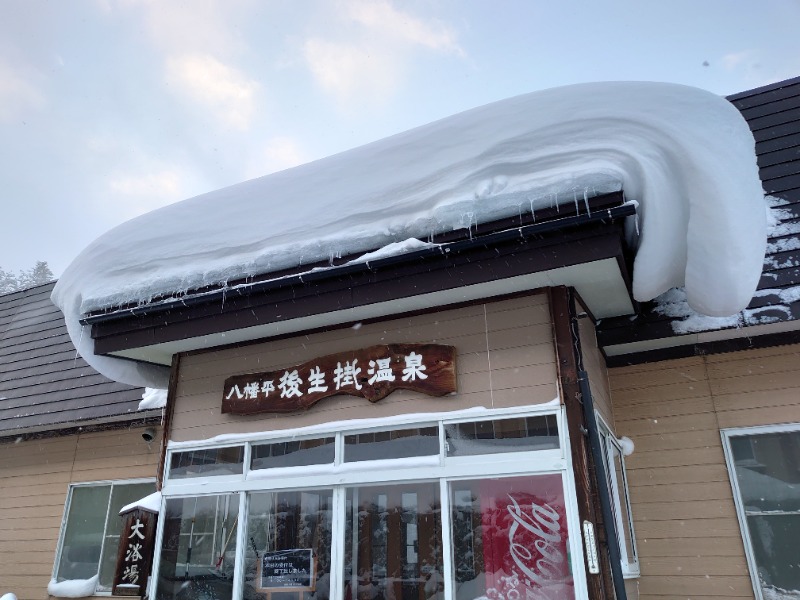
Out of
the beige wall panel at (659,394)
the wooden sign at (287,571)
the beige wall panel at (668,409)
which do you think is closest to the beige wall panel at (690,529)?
the beige wall panel at (668,409)

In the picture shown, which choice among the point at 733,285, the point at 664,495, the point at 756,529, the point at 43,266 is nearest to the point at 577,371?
the point at 733,285

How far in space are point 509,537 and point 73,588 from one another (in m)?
5.79

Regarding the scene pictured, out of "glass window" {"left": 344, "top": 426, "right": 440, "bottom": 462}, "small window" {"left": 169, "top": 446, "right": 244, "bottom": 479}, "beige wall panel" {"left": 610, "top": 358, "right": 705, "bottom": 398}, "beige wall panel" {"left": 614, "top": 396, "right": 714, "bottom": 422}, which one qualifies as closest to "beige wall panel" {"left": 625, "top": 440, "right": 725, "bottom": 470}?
"beige wall panel" {"left": 614, "top": 396, "right": 714, "bottom": 422}

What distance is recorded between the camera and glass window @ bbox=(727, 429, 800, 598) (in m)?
4.25

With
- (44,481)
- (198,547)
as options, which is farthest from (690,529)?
(44,481)

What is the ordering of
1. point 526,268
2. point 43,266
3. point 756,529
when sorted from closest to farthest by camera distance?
point 526,268 < point 756,529 < point 43,266

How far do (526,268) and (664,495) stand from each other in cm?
235

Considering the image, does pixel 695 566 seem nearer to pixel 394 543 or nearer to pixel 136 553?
pixel 394 543

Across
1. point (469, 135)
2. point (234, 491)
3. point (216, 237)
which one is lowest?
point (234, 491)

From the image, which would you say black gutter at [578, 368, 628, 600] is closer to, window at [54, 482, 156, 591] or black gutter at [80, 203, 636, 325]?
black gutter at [80, 203, 636, 325]

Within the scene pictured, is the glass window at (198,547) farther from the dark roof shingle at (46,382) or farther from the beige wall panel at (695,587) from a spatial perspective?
the beige wall panel at (695,587)

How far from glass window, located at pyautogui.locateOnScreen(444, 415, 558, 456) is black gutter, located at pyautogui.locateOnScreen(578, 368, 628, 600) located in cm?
23

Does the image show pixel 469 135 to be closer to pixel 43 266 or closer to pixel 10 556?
pixel 10 556

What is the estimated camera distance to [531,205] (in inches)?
144
